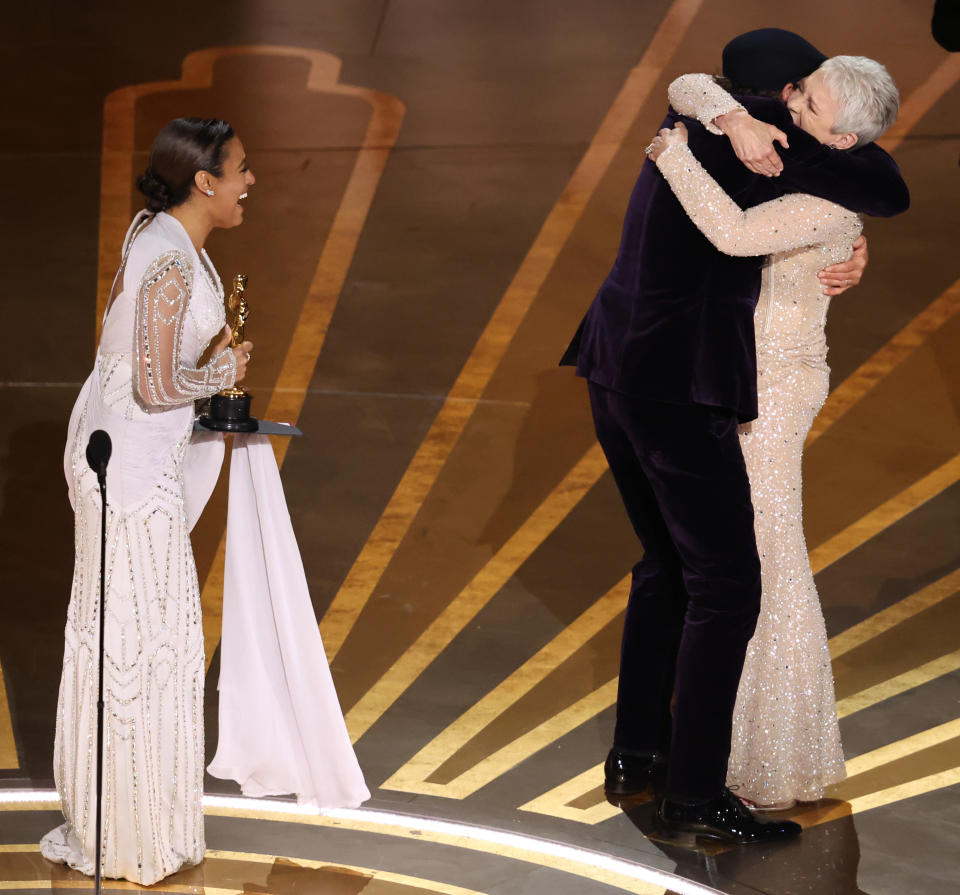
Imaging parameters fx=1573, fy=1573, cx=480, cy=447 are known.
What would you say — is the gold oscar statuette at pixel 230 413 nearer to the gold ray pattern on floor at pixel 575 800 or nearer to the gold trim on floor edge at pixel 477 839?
the gold trim on floor edge at pixel 477 839

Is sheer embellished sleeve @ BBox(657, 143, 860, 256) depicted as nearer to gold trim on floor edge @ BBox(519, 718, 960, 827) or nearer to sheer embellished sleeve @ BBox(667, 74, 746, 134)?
sheer embellished sleeve @ BBox(667, 74, 746, 134)

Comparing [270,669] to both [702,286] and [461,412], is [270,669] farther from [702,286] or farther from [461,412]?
[461,412]

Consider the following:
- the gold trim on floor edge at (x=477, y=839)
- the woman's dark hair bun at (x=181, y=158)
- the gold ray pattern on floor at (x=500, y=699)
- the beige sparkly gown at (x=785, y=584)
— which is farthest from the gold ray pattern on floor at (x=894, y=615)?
the woman's dark hair bun at (x=181, y=158)

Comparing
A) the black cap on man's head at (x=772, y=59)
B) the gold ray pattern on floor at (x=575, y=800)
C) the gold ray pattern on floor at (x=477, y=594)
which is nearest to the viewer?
the black cap on man's head at (x=772, y=59)

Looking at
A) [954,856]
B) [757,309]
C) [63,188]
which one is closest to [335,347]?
[63,188]

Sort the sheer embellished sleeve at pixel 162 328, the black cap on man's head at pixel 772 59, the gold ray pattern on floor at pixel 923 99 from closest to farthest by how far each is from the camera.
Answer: the sheer embellished sleeve at pixel 162 328, the black cap on man's head at pixel 772 59, the gold ray pattern on floor at pixel 923 99

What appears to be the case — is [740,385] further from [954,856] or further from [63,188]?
[63,188]

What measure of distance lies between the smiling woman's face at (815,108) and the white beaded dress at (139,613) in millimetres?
1338

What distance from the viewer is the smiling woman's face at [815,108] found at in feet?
11.0

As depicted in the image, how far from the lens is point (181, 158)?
130 inches

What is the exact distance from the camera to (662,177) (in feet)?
11.3

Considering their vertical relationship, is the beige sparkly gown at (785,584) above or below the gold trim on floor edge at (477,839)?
above

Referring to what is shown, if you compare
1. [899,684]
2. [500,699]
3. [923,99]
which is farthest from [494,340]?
[923,99]

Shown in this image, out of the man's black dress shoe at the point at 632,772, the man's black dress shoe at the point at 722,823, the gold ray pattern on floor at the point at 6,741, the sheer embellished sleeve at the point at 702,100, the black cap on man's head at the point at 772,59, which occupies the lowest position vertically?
the gold ray pattern on floor at the point at 6,741
